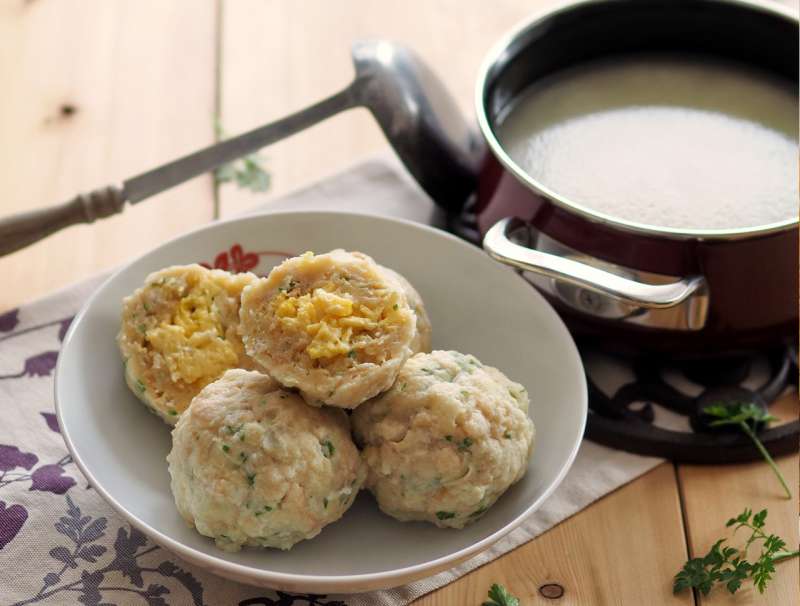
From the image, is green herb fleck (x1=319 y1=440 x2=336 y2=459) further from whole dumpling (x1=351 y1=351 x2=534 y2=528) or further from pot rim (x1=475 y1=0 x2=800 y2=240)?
pot rim (x1=475 y1=0 x2=800 y2=240)

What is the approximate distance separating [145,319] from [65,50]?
1.38 m

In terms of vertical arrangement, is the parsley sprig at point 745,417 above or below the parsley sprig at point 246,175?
below

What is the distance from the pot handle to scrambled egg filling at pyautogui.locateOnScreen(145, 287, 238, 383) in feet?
1.57

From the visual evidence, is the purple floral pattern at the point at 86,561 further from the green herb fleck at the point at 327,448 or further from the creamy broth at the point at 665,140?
the creamy broth at the point at 665,140

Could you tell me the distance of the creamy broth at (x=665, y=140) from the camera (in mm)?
1959

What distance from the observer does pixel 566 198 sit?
192 centimetres

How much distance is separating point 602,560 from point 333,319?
63cm

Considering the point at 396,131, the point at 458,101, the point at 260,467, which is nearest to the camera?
the point at 260,467

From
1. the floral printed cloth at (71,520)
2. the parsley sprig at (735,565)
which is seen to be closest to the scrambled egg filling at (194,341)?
the floral printed cloth at (71,520)

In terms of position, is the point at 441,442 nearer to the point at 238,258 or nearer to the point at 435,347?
the point at 435,347

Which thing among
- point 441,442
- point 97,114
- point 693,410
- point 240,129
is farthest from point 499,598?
point 97,114

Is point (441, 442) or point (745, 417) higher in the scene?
point (441, 442)

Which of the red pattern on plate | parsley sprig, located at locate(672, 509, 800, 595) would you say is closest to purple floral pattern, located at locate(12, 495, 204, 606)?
the red pattern on plate

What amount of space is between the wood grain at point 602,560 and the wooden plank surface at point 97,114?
111cm
